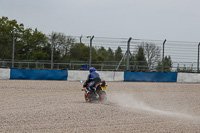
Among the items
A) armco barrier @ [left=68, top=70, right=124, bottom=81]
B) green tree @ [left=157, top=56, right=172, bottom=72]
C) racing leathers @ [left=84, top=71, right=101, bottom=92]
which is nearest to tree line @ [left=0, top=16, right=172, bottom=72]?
green tree @ [left=157, top=56, right=172, bottom=72]

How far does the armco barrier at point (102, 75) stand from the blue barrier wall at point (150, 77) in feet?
1.42

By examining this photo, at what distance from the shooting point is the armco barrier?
20641mm

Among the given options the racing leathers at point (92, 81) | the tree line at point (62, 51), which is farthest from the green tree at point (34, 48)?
the racing leathers at point (92, 81)

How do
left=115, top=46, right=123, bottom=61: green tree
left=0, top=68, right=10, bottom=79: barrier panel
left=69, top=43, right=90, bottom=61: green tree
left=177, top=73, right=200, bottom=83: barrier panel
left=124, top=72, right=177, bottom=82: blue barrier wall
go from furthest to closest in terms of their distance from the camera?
left=69, top=43, right=90, bottom=61: green tree < left=177, top=73, right=200, bottom=83: barrier panel < left=115, top=46, right=123, bottom=61: green tree < left=124, top=72, right=177, bottom=82: blue barrier wall < left=0, top=68, right=10, bottom=79: barrier panel

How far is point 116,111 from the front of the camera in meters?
8.91

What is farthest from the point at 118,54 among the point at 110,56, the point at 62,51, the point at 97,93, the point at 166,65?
the point at 97,93

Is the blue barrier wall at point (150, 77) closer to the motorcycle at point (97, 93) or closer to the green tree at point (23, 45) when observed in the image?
the green tree at point (23, 45)

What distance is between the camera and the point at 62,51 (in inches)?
944

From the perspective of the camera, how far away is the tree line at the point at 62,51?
70.7 feet

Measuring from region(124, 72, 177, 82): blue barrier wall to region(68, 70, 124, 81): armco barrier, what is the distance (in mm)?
434

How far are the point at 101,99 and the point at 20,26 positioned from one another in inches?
1468

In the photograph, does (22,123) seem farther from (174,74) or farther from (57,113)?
(174,74)

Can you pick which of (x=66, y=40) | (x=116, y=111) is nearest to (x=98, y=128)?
(x=116, y=111)

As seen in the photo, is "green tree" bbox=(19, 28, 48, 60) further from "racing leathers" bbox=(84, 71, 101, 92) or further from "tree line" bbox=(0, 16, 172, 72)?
"racing leathers" bbox=(84, 71, 101, 92)
